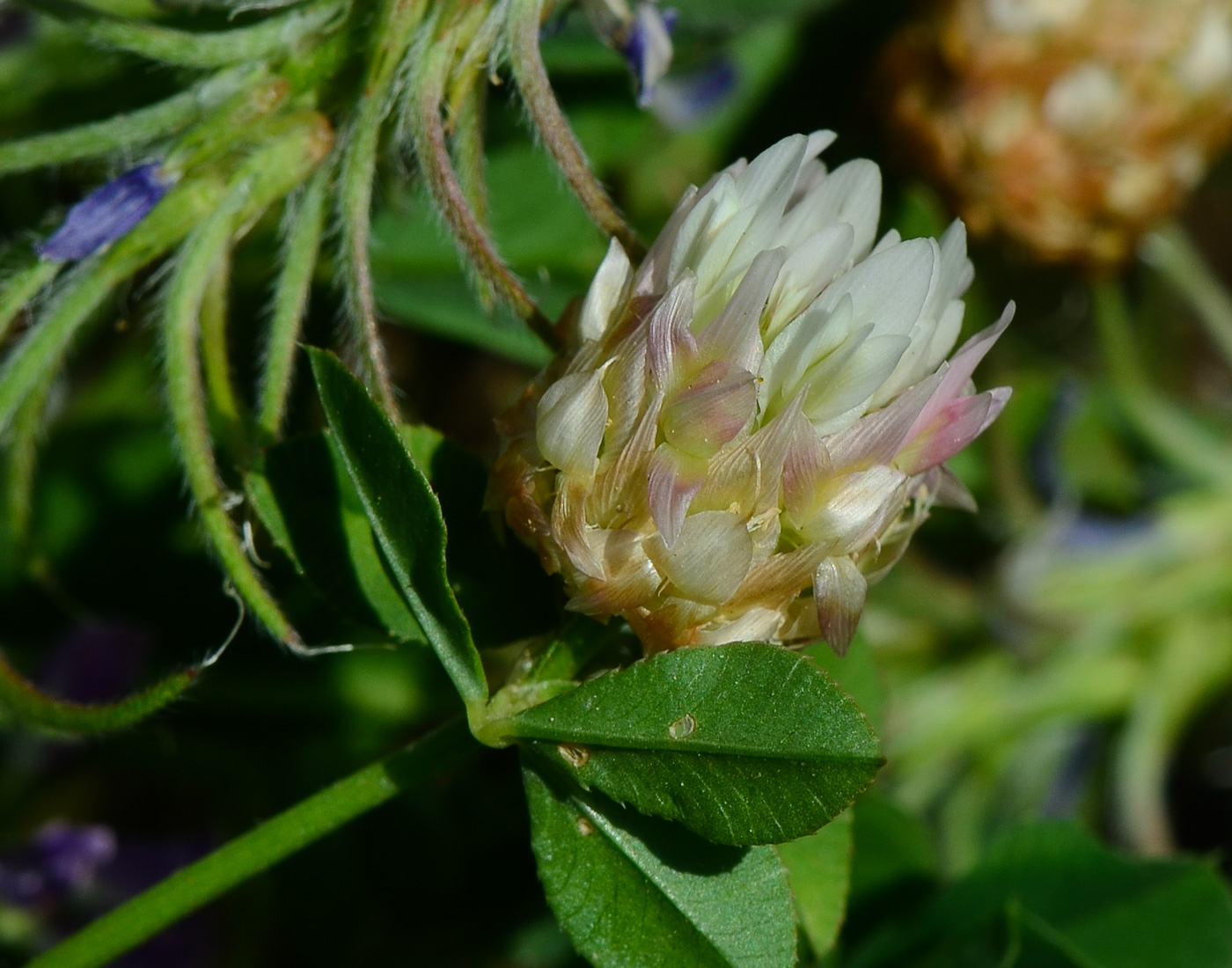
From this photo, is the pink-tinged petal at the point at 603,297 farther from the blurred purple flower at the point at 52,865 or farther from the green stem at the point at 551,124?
the blurred purple flower at the point at 52,865

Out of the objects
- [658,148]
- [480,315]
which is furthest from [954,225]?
[658,148]

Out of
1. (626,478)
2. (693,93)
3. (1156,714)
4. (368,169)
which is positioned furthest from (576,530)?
(1156,714)

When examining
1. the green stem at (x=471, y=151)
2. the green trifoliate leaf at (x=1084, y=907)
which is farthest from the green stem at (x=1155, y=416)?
the green stem at (x=471, y=151)

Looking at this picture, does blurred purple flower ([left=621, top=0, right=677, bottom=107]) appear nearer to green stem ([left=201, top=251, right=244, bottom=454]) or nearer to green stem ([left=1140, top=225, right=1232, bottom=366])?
green stem ([left=201, top=251, right=244, bottom=454])

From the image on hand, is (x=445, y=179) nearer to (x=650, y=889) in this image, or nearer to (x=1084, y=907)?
(x=650, y=889)

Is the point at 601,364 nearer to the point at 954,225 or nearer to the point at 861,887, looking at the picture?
the point at 954,225
